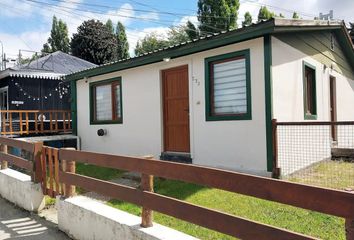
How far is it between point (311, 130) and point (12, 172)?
20.0 feet

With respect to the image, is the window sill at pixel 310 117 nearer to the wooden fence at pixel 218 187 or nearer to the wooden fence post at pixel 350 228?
the wooden fence at pixel 218 187

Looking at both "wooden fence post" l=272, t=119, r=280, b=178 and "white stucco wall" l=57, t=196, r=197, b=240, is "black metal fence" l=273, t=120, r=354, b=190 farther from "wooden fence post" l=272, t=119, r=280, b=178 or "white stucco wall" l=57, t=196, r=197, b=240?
"white stucco wall" l=57, t=196, r=197, b=240

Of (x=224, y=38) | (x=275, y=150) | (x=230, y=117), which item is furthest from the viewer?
(x=230, y=117)

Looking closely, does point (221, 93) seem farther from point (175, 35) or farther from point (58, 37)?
point (58, 37)

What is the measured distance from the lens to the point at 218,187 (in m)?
2.76

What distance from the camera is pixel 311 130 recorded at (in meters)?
7.68

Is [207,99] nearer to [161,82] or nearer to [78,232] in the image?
[161,82]

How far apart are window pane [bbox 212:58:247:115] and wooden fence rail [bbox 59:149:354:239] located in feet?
12.2

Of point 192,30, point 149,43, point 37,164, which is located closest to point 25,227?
point 37,164

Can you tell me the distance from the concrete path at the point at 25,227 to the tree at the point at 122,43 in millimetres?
37023

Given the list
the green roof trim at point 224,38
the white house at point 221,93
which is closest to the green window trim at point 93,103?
the white house at point 221,93

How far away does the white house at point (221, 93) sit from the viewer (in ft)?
22.0

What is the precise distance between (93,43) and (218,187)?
36.0 m

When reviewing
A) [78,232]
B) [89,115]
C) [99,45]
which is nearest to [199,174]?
[78,232]
